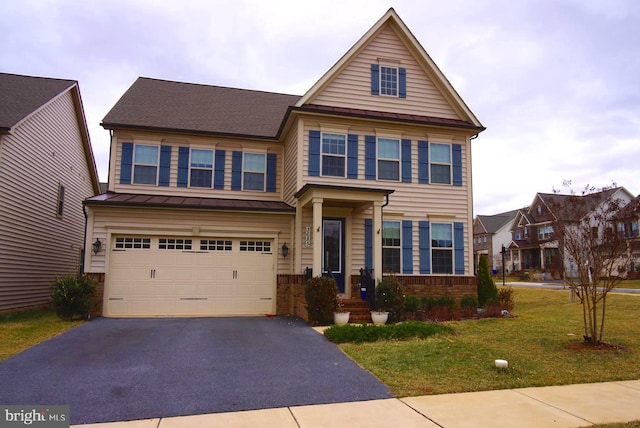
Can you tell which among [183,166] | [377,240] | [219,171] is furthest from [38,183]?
[377,240]

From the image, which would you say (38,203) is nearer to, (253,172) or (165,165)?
(165,165)

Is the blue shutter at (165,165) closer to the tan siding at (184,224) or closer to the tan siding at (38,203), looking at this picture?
the tan siding at (184,224)

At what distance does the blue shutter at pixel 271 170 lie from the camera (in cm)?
1611

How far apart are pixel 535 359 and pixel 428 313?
5507 millimetres

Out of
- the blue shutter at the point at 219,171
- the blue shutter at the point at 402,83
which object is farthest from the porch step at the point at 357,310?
the blue shutter at the point at 402,83

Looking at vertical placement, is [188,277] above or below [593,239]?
below

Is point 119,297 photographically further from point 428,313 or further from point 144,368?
point 428,313

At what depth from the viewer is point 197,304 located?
13.6 m

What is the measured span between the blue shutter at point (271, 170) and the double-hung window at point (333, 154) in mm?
2552

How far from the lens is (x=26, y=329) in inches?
420

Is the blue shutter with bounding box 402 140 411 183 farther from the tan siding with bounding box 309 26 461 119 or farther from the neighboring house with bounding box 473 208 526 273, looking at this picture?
the neighboring house with bounding box 473 208 526 273

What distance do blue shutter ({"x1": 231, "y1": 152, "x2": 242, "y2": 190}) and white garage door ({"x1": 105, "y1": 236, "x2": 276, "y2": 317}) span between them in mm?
2421

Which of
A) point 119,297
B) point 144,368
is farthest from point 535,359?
point 119,297

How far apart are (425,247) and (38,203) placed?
13.3 metres
